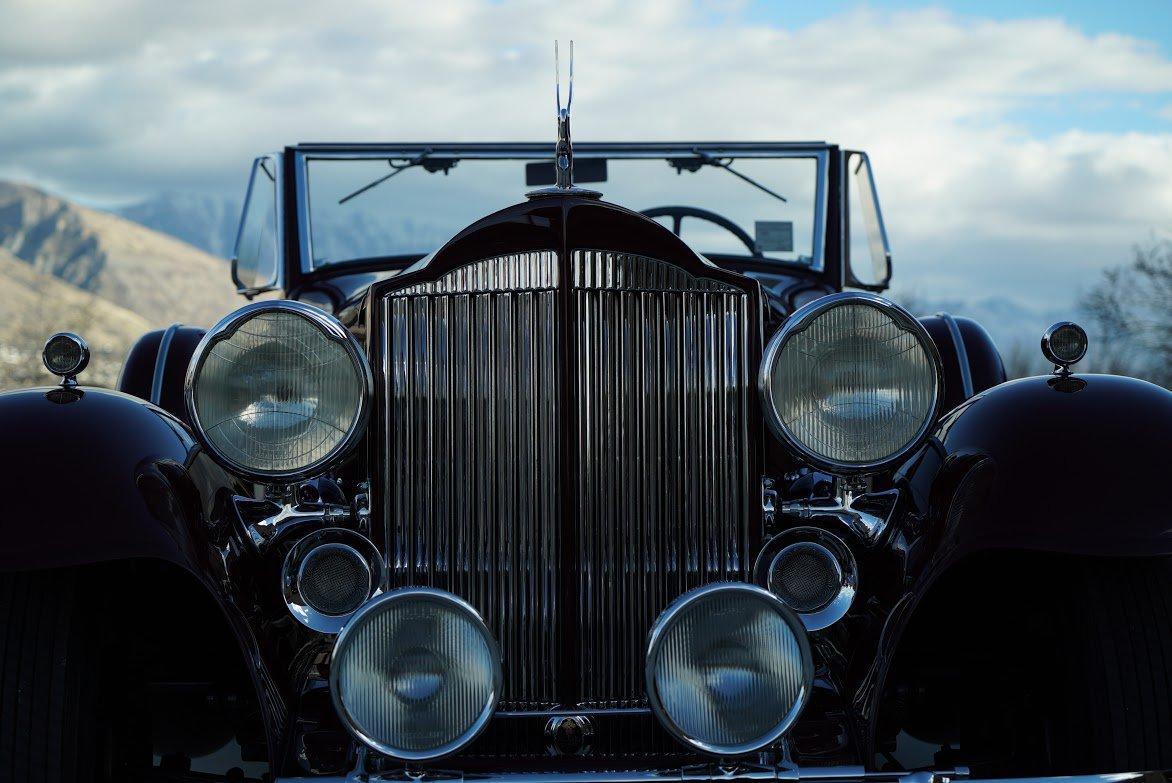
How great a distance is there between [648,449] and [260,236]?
2445 mm

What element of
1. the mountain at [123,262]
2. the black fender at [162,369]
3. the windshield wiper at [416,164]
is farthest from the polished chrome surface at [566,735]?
the mountain at [123,262]

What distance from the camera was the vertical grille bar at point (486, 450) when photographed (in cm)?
239

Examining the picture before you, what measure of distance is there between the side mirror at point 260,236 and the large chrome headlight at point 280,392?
6.34 ft

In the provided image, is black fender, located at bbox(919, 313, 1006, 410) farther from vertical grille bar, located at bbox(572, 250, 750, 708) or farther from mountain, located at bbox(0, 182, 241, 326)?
mountain, located at bbox(0, 182, 241, 326)

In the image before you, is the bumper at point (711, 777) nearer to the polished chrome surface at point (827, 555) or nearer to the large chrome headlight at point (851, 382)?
the polished chrome surface at point (827, 555)

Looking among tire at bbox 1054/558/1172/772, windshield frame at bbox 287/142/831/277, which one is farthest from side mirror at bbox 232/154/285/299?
tire at bbox 1054/558/1172/772

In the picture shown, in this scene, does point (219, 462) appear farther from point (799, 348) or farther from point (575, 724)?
point (799, 348)

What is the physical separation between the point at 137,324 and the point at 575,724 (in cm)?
6870

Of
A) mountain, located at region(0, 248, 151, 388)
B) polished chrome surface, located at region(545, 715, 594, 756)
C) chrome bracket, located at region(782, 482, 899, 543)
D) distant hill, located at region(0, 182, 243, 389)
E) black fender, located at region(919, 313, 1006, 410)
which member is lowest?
polished chrome surface, located at region(545, 715, 594, 756)

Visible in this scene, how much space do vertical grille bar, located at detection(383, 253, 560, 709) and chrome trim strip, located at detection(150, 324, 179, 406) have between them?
1.60 m

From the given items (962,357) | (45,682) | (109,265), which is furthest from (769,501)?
(109,265)

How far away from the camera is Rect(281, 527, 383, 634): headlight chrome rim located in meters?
2.40

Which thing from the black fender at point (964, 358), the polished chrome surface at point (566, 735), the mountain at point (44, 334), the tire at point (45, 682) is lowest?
the polished chrome surface at point (566, 735)

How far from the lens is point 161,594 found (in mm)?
2602
